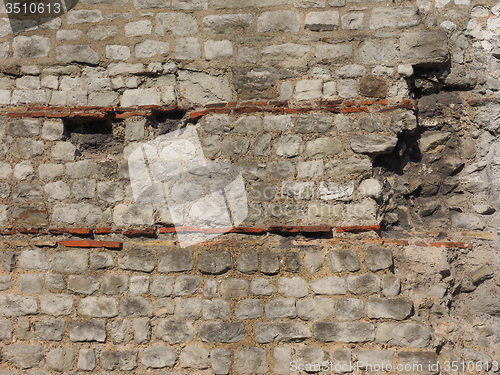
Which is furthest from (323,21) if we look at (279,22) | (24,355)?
(24,355)

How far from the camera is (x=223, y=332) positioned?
3506mm

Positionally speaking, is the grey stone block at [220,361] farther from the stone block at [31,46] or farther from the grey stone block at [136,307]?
the stone block at [31,46]

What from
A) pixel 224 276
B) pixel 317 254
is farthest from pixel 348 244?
pixel 224 276

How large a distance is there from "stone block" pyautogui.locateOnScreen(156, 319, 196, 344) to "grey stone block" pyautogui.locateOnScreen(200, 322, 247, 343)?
90 millimetres

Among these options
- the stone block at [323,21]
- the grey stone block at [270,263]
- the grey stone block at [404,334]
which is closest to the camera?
the grey stone block at [404,334]

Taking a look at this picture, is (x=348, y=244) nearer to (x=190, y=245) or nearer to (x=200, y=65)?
(x=190, y=245)

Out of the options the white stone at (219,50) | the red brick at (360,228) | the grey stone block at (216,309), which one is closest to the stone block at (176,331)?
the grey stone block at (216,309)

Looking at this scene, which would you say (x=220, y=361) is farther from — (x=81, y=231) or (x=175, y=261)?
(x=81, y=231)

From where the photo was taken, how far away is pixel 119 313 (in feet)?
11.8

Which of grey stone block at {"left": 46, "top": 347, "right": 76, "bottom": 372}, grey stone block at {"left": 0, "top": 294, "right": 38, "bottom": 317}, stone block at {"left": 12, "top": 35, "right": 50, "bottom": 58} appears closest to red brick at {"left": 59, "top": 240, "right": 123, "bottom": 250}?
grey stone block at {"left": 0, "top": 294, "right": 38, "bottom": 317}

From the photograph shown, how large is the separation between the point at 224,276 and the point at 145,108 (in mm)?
1402

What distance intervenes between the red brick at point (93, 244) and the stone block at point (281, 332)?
3.86 ft

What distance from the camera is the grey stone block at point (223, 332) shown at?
350 centimetres
